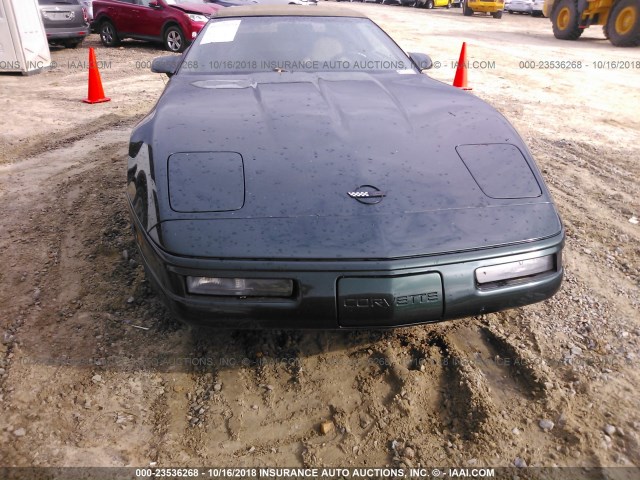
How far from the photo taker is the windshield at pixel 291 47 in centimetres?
318

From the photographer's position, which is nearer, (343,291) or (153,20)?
(343,291)

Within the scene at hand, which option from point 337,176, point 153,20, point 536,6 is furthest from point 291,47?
point 536,6

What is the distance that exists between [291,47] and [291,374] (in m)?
2.19

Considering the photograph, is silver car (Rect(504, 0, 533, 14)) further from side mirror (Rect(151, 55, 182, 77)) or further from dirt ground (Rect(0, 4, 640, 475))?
side mirror (Rect(151, 55, 182, 77))

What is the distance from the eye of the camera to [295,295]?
1.80 meters

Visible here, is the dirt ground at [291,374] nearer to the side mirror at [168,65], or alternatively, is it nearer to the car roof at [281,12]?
the side mirror at [168,65]

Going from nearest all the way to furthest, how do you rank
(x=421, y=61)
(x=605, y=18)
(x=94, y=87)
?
(x=421, y=61), (x=94, y=87), (x=605, y=18)

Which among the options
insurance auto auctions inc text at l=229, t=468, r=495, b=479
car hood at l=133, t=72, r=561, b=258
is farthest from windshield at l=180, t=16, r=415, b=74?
insurance auto auctions inc text at l=229, t=468, r=495, b=479

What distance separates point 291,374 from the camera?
7.18 ft

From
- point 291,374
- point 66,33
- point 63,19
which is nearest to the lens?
point 291,374

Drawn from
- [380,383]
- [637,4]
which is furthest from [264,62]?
[637,4]

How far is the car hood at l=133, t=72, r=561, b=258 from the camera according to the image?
1837mm

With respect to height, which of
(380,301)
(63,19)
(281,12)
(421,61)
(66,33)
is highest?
(281,12)

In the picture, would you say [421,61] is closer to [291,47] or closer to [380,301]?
[291,47]
